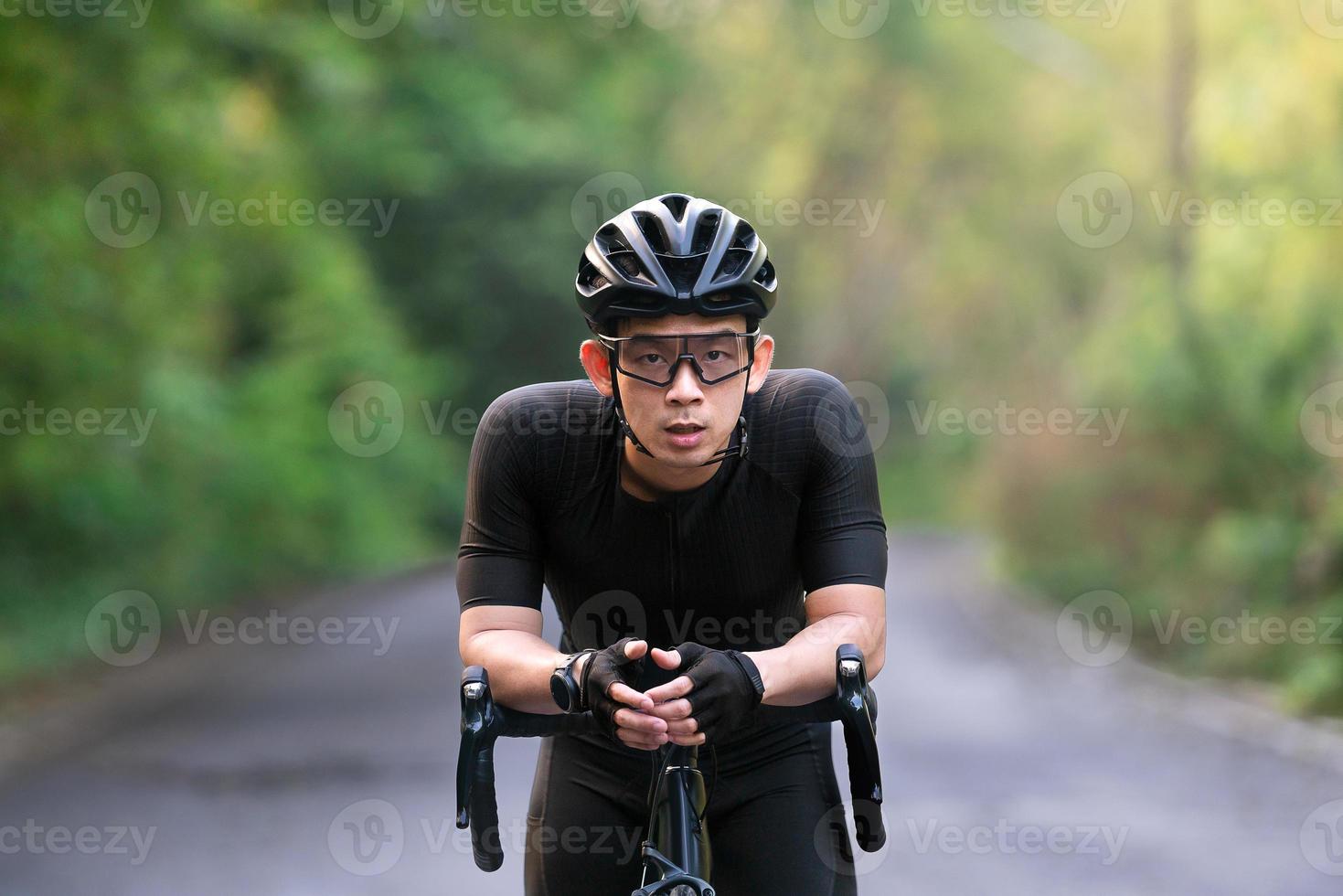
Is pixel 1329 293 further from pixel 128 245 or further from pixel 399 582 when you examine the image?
pixel 399 582

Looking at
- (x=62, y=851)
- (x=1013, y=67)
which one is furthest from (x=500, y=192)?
(x=62, y=851)

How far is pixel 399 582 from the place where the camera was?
23875 mm

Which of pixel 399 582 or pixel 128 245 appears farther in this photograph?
pixel 399 582

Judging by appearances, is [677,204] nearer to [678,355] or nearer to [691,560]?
[678,355]

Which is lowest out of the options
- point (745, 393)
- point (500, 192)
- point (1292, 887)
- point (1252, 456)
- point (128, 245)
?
point (1292, 887)

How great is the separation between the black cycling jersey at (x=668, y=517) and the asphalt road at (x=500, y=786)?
4834 mm

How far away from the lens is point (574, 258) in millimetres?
36875

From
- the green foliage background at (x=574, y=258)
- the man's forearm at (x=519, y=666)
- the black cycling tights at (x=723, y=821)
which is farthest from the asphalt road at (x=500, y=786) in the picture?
the man's forearm at (x=519, y=666)

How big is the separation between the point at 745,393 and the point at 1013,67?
37937mm

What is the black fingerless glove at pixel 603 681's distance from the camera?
117 inches

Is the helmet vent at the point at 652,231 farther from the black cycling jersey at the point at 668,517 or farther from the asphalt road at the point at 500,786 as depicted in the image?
the asphalt road at the point at 500,786

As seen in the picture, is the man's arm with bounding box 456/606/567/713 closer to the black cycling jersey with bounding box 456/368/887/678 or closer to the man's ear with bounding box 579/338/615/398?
the black cycling jersey with bounding box 456/368/887/678

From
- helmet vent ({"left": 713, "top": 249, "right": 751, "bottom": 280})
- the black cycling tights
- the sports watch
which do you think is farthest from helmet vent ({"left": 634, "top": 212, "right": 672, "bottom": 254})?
the black cycling tights

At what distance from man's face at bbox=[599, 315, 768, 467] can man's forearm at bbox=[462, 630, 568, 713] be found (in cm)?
44
